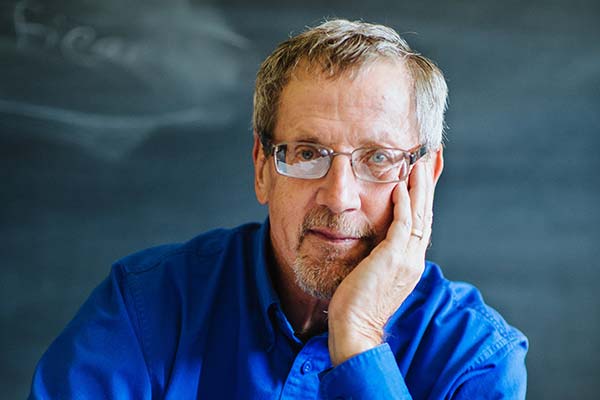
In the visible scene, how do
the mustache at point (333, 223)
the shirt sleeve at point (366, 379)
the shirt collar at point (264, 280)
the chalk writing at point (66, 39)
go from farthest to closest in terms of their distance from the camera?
the chalk writing at point (66, 39) < the shirt collar at point (264, 280) < the mustache at point (333, 223) < the shirt sleeve at point (366, 379)

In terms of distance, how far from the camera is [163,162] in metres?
2.42

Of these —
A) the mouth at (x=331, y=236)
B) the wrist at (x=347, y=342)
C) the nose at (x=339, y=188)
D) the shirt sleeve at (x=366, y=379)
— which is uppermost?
the nose at (x=339, y=188)

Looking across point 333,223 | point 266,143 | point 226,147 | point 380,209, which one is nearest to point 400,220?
point 380,209

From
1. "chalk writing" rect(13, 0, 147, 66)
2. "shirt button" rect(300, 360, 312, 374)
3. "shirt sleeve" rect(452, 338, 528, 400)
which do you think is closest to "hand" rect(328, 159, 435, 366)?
"shirt button" rect(300, 360, 312, 374)

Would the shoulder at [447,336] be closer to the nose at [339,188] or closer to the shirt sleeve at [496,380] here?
the shirt sleeve at [496,380]

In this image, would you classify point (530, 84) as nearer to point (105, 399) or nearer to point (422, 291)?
point (422, 291)

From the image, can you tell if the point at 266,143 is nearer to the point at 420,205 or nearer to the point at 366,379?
the point at 420,205

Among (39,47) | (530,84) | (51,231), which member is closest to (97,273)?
(51,231)

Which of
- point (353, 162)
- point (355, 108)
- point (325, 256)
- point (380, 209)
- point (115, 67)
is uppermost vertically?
point (115, 67)

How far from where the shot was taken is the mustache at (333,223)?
1327 mm

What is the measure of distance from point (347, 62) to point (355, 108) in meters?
0.11

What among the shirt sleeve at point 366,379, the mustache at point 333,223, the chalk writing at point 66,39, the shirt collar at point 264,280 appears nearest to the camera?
the shirt sleeve at point 366,379

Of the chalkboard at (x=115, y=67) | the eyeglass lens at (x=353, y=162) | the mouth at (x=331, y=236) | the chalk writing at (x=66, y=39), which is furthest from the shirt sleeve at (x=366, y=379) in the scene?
the chalk writing at (x=66, y=39)

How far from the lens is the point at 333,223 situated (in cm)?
133
